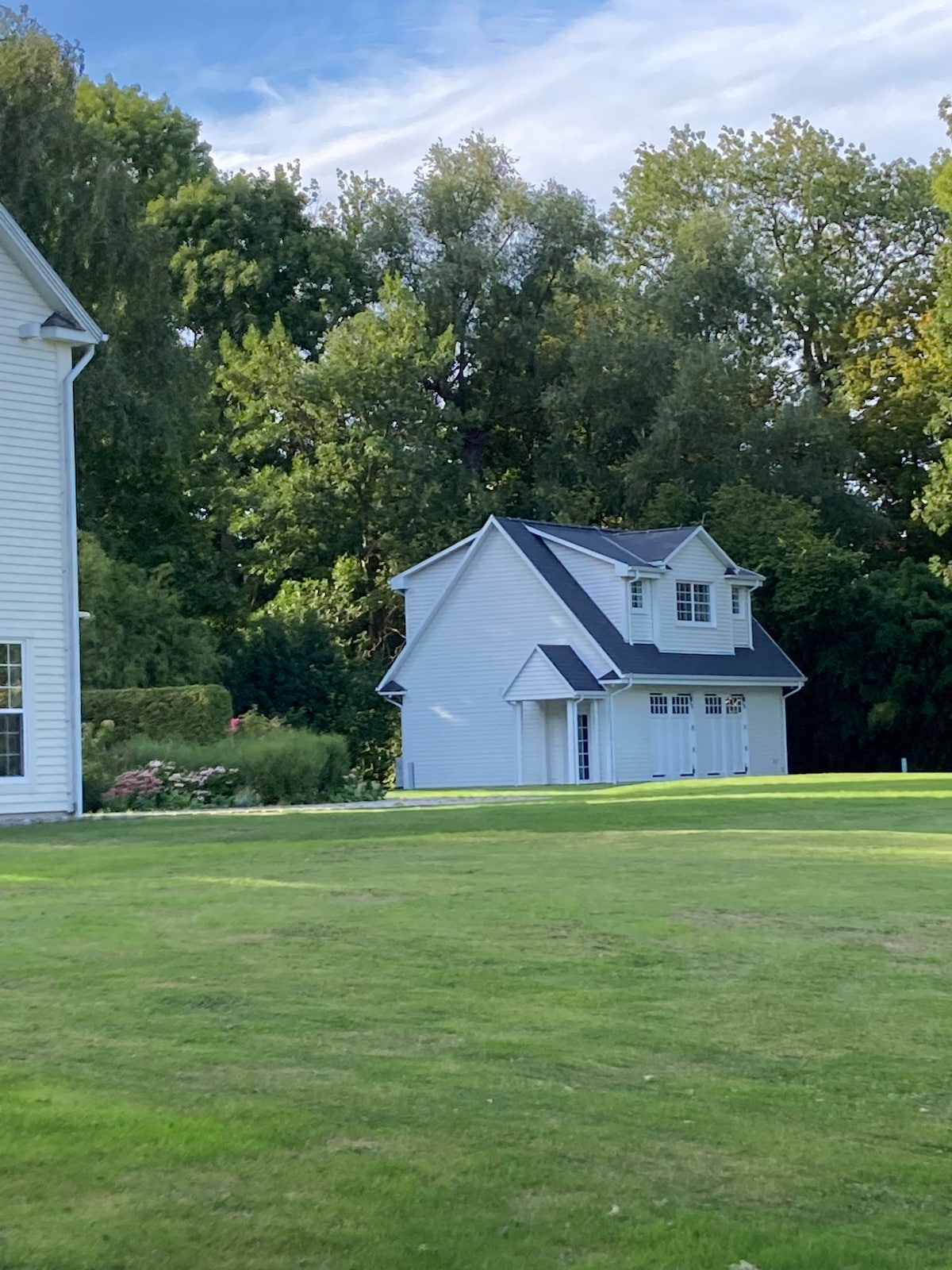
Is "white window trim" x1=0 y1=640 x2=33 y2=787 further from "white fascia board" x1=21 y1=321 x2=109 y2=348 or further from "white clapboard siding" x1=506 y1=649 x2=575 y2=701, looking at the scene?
"white clapboard siding" x1=506 y1=649 x2=575 y2=701

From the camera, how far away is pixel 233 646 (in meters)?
46.4

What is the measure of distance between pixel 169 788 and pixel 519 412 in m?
34.8

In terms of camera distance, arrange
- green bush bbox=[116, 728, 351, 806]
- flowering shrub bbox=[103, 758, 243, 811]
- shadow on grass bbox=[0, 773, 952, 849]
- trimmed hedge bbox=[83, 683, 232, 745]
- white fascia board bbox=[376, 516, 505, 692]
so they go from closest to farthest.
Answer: shadow on grass bbox=[0, 773, 952, 849], flowering shrub bbox=[103, 758, 243, 811], green bush bbox=[116, 728, 351, 806], trimmed hedge bbox=[83, 683, 232, 745], white fascia board bbox=[376, 516, 505, 692]

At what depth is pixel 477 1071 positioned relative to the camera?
6816 mm

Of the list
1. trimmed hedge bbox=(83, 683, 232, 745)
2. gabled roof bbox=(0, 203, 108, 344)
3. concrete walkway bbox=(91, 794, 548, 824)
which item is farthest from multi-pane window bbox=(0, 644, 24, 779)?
trimmed hedge bbox=(83, 683, 232, 745)

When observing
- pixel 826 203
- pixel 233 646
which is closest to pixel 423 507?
pixel 233 646

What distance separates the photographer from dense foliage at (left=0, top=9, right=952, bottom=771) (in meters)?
50.0

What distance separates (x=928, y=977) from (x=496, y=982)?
229cm

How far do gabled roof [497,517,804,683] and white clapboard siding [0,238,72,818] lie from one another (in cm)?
2169

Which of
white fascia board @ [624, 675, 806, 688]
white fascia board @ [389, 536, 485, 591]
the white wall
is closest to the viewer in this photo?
white fascia board @ [624, 675, 806, 688]

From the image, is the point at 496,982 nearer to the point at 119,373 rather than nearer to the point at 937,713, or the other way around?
the point at 119,373

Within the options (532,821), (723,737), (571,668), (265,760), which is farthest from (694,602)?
(532,821)

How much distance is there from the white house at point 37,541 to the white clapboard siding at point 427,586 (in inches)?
947

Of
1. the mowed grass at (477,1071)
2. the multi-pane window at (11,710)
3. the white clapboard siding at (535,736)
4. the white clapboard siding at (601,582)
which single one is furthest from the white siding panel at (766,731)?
the mowed grass at (477,1071)
